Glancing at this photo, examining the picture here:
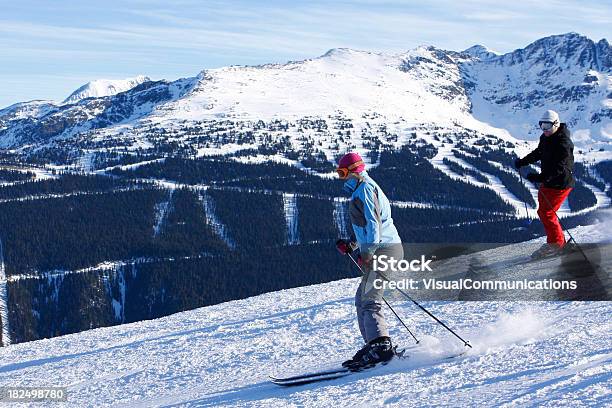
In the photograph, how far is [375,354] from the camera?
29.2 ft

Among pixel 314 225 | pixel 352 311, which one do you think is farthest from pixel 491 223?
pixel 352 311

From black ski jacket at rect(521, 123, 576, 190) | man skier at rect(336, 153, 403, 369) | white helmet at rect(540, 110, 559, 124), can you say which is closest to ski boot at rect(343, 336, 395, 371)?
man skier at rect(336, 153, 403, 369)

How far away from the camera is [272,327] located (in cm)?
1359

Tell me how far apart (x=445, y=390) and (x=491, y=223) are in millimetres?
193011

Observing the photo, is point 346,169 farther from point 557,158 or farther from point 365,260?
point 557,158

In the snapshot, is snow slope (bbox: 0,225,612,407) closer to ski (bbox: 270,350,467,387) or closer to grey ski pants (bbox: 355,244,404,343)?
ski (bbox: 270,350,467,387)

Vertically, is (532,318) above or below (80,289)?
above

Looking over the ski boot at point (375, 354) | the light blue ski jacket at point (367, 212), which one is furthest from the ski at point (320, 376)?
the light blue ski jacket at point (367, 212)

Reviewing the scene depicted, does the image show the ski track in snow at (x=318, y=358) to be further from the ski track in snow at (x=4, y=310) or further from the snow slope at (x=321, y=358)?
the ski track in snow at (x=4, y=310)

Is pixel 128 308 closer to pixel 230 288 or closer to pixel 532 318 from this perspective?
pixel 230 288

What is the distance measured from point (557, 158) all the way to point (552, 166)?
0.19 meters

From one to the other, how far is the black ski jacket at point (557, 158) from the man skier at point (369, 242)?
190 inches

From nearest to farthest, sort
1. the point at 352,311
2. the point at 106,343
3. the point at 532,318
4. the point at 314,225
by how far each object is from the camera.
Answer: the point at 532,318 < the point at 352,311 < the point at 106,343 < the point at 314,225

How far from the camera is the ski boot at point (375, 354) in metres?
8.88
